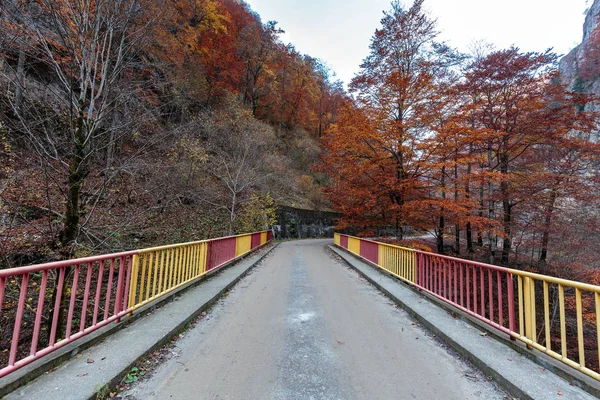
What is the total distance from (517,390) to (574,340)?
356 inches

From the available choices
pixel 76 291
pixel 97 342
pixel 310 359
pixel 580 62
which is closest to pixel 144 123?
pixel 76 291

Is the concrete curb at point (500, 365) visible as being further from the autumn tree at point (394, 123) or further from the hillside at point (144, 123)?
the autumn tree at point (394, 123)

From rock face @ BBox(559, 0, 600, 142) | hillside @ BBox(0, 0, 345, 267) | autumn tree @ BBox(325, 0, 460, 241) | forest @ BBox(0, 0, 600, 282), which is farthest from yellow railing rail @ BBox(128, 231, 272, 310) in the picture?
rock face @ BBox(559, 0, 600, 142)

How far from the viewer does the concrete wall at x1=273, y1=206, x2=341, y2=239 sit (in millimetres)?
24453

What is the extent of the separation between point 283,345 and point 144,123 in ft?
16.5

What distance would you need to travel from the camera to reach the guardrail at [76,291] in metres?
2.28

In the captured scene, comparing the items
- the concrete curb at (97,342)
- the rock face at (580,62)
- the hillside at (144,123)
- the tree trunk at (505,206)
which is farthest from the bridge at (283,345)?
the rock face at (580,62)

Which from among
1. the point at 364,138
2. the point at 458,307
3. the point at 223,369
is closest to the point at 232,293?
the point at 223,369

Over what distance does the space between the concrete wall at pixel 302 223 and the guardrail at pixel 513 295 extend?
13171mm

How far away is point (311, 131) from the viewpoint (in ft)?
126

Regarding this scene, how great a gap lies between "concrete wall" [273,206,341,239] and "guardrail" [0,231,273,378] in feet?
48.4

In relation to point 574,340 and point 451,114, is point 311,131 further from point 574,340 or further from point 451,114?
point 574,340

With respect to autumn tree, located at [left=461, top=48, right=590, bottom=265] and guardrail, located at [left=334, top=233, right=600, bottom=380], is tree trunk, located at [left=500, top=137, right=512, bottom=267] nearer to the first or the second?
autumn tree, located at [left=461, top=48, right=590, bottom=265]

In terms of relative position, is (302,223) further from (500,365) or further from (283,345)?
(500,365)
